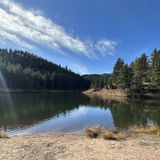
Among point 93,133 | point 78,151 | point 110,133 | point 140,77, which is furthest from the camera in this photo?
point 140,77

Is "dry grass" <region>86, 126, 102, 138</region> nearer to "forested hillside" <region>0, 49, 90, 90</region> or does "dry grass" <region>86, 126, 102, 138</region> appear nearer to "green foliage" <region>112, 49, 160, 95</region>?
"green foliage" <region>112, 49, 160, 95</region>

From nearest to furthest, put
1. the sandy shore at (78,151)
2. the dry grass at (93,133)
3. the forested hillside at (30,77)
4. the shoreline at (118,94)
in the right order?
the sandy shore at (78,151)
the dry grass at (93,133)
the shoreline at (118,94)
the forested hillside at (30,77)

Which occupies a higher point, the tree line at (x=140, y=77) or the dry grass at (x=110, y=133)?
the tree line at (x=140, y=77)

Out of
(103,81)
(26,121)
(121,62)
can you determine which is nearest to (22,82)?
(103,81)

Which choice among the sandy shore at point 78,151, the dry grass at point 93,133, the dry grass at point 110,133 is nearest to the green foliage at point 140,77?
the dry grass at point 110,133

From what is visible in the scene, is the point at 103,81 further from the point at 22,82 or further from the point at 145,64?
the point at 22,82

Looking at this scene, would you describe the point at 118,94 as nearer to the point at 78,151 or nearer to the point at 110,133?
the point at 110,133

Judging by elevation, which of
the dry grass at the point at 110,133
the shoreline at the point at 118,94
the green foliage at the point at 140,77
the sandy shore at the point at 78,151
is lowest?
the sandy shore at the point at 78,151

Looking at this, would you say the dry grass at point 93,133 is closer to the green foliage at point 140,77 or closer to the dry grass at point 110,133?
the dry grass at point 110,133

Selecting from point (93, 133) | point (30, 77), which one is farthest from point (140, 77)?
point (30, 77)

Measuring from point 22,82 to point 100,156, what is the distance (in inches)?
4651

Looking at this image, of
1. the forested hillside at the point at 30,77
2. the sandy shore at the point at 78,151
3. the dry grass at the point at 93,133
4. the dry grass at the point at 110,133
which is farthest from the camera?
the forested hillside at the point at 30,77

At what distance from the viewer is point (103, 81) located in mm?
102500

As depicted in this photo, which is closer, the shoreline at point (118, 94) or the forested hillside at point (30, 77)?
the shoreline at point (118, 94)
